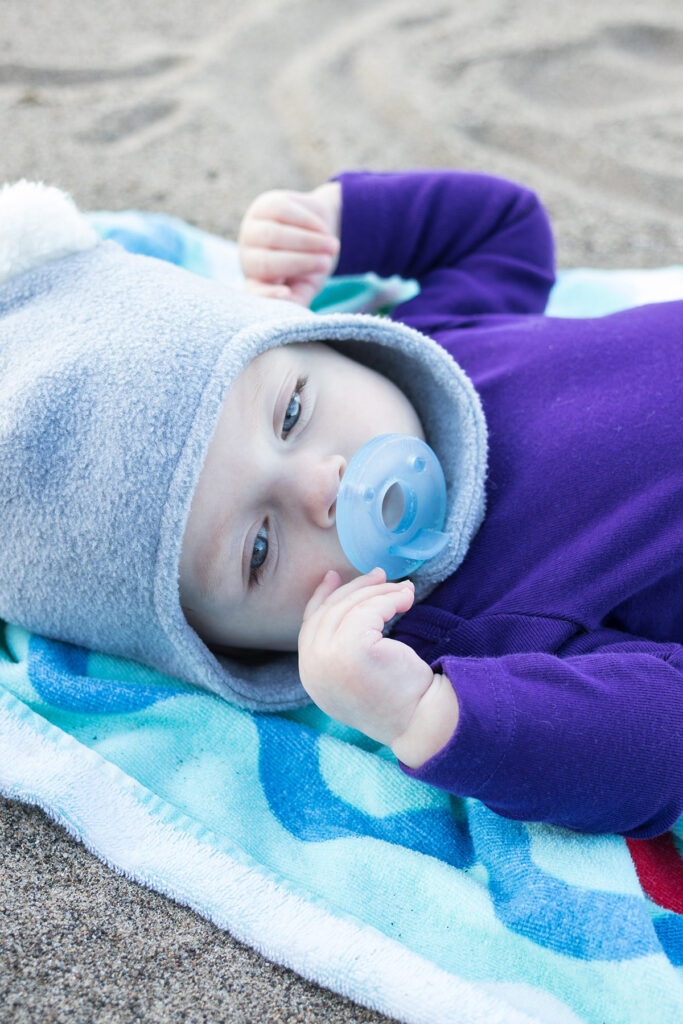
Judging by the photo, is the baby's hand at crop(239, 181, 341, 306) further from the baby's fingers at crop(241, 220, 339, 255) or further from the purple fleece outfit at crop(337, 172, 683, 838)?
the purple fleece outfit at crop(337, 172, 683, 838)

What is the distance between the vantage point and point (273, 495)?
103 centimetres

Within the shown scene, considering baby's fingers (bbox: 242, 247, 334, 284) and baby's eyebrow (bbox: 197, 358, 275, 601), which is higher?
baby's fingers (bbox: 242, 247, 334, 284)

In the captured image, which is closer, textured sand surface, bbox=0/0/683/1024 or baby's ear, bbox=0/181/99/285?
baby's ear, bbox=0/181/99/285

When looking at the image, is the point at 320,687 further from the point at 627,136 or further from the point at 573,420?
the point at 627,136

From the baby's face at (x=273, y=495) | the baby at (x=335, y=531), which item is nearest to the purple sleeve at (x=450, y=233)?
the baby at (x=335, y=531)

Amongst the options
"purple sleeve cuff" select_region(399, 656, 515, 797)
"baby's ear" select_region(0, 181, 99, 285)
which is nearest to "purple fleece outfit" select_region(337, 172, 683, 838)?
"purple sleeve cuff" select_region(399, 656, 515, 797)

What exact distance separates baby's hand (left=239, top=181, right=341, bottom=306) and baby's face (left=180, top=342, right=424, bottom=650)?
340mm

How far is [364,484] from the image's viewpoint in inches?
38.8

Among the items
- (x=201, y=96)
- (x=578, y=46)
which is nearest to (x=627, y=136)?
(x=578, y=46)

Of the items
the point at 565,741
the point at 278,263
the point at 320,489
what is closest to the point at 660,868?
the point at 565,741

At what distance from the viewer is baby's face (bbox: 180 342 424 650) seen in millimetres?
1019

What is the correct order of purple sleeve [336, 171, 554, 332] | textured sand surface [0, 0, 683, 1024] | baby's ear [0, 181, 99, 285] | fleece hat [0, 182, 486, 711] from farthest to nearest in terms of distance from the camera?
textured sand surface [0, 0, 683, 1024] → purple sleeve [336, 171, 554, 332] → baby's ear [0, 181, 99, 285] → fleece hat [0, 182, 486, 711]

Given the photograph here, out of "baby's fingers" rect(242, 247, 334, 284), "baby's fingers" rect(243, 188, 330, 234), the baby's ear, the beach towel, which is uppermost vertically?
the baby's ear

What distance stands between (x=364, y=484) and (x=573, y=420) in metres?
0.33
